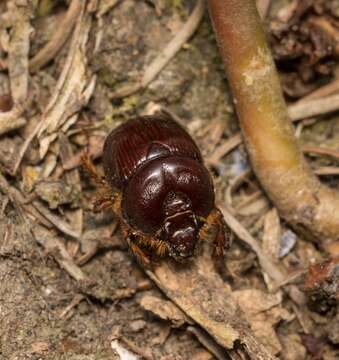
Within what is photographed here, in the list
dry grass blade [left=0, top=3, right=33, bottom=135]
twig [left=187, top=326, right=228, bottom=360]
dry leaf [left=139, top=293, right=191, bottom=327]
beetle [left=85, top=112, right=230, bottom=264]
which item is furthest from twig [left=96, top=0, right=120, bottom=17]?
twig [left=187, top=326, right=228, bottom=360]

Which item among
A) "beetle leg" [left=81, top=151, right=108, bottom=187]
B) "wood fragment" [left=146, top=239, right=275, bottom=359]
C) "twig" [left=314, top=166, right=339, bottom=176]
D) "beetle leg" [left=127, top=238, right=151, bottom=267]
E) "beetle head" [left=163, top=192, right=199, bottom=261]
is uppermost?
"beetle leg" [left=81, top=151, right=108, bottom=187]

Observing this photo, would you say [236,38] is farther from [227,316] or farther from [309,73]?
[227,316]

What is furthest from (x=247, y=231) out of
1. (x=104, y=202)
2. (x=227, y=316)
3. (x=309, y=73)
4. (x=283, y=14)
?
(x=283, y=14)

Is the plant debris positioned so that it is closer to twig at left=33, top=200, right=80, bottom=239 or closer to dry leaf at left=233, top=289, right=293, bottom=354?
dry leaf at left=233, top=289, right=293, bottom=354

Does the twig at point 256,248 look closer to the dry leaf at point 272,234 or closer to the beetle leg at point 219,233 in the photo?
the dry leaf at point 272,234

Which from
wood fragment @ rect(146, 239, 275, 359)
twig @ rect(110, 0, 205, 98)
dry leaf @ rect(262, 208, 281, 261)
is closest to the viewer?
wood fragment @ rect(146, 239, 275, 359)

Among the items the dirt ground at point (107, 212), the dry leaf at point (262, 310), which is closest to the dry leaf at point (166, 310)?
the dirt ground at point (107, 212)

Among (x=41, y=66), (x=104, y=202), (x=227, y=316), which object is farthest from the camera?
(x=41, y=66)
